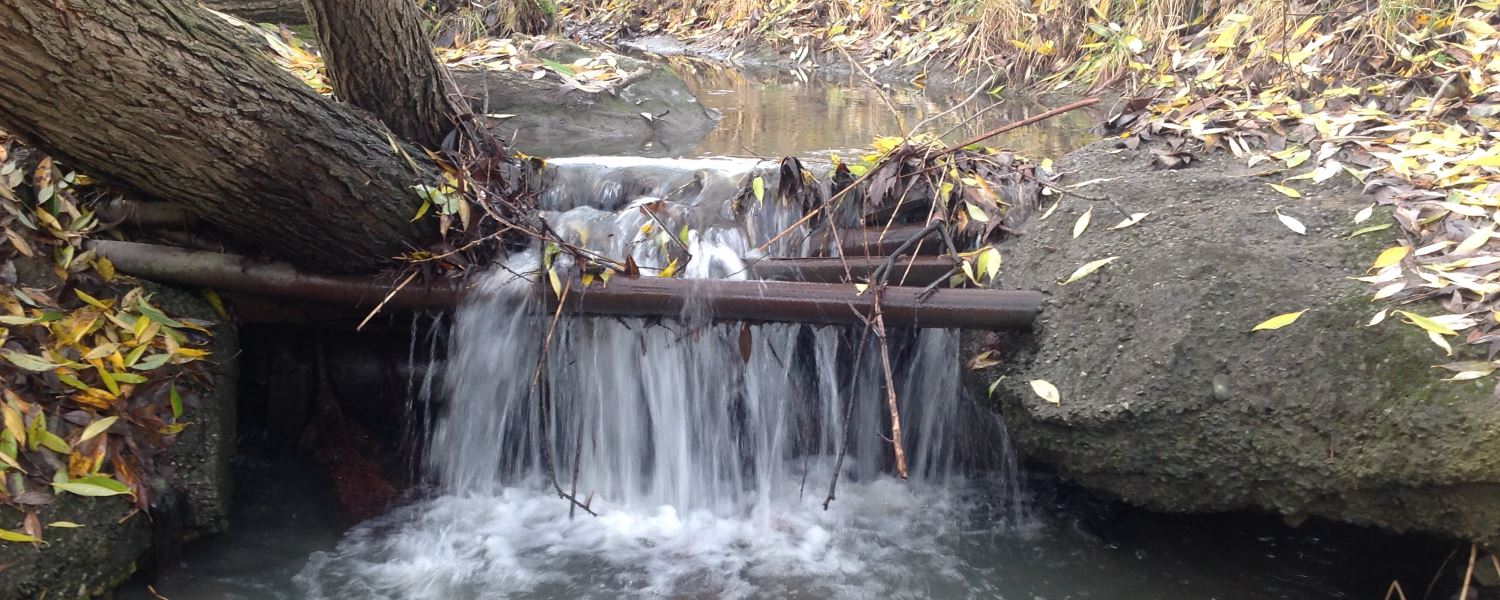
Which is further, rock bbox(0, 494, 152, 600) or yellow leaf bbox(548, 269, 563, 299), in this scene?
yellow leaf bbox(548, 269, 563, 299)

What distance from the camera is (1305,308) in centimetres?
279

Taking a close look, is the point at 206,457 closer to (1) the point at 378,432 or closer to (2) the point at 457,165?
(1) the point at 378,432

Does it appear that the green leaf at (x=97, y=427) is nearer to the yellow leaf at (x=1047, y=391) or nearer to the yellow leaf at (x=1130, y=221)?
the yellow leaf at (x=1047, y=391)

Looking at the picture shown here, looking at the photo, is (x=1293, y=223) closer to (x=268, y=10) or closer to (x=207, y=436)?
(x=207, y=436)

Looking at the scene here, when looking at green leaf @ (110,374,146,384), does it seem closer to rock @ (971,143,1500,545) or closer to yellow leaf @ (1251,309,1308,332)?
rock @ (971,143,1500,545)

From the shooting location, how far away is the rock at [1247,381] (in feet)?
8.27

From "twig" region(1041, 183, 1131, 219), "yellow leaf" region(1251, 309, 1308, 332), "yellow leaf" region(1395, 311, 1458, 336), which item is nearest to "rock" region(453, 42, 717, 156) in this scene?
"twig" region(1041, 183, 1131, 219)

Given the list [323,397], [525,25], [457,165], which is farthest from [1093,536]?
[525,25]

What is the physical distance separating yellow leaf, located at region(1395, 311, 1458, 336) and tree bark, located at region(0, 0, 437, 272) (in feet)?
9.97

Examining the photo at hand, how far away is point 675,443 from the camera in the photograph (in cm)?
386

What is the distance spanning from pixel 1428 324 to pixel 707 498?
8.11 ft

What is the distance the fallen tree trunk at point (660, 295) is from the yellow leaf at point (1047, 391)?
0.77 ft

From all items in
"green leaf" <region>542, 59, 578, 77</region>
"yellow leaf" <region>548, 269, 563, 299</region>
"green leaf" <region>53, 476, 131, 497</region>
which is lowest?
"green leaf" <region>53, 476, 131, 497</region>

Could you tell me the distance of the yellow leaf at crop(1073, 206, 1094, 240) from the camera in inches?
135
